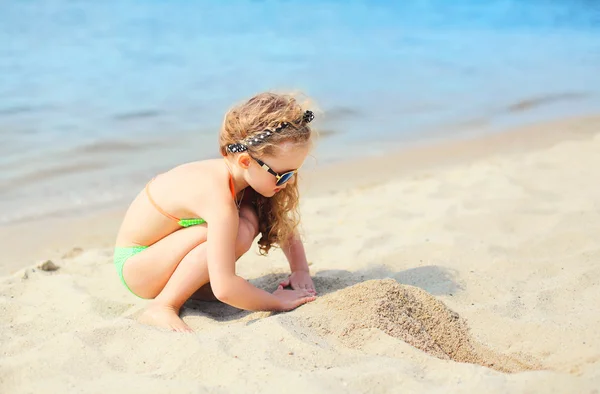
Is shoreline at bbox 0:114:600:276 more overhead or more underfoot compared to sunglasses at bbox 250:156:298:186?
more underfoot

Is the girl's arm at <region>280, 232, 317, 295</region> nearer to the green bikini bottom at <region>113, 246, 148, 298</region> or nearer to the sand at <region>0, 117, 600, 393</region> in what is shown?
the sand at <region>0, 117, 600, 393</region>

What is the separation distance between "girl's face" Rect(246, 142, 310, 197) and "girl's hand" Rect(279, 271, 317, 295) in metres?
0.50

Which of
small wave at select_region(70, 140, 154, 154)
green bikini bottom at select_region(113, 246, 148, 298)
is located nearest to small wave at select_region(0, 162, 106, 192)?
small wave at select_region(70, 140, 154, 154)

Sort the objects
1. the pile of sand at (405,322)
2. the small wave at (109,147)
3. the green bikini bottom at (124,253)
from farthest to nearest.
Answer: the small wave at (109,147) < the green bikini bottom at (124,253) < the pile of sand at (405,322)

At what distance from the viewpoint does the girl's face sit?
2.69m

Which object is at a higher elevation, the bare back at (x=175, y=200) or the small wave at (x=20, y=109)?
the bare back at (x=175, y=200)

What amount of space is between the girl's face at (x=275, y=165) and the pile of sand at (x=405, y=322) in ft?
1.71

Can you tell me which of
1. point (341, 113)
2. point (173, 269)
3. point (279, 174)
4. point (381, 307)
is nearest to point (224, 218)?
point (279, 174)

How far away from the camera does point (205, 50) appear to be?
1087 centimetres

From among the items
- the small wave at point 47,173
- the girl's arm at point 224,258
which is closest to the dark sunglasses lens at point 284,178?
the girl's arm at point 224,258

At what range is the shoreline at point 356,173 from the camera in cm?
418

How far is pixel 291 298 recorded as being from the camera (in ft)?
9.34

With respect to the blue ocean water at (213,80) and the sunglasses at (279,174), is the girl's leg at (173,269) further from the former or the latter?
the blue ocean water at (213,80)

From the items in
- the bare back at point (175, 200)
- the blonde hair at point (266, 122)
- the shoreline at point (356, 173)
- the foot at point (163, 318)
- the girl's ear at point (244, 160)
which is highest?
the blonde hair at point (266, 122)
